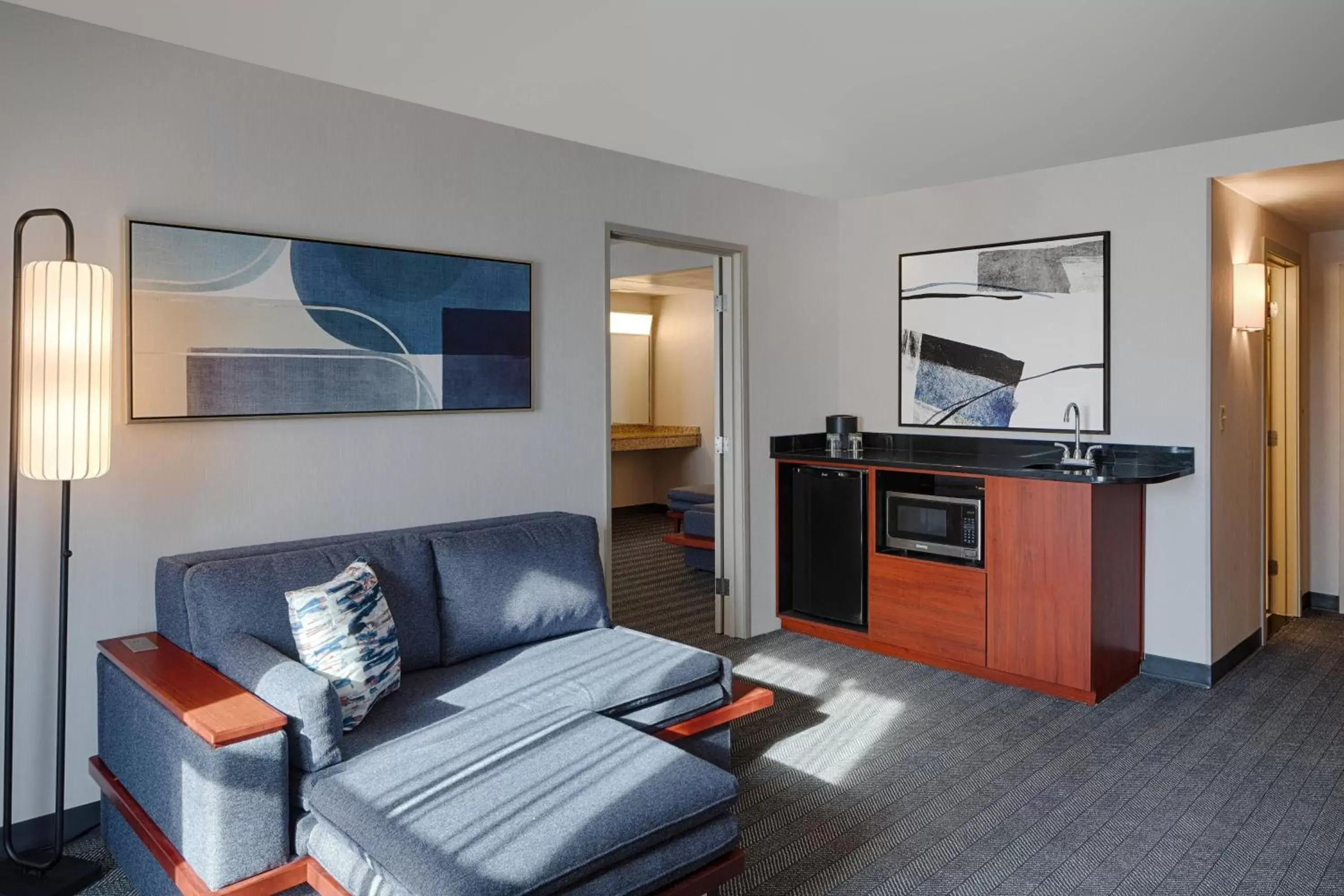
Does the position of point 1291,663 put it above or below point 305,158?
below

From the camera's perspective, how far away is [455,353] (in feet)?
11.9

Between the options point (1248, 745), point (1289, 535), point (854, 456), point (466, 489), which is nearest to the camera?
point (1248, 745)

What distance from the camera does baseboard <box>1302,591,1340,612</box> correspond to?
215 inches

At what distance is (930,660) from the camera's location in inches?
175

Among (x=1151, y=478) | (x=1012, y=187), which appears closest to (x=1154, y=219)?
(x=1012, y=187)

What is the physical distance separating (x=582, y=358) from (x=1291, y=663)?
3.67 meters

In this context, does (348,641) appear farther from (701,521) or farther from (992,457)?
(701,521)

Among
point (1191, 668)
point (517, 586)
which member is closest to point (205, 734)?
point (517, 586)

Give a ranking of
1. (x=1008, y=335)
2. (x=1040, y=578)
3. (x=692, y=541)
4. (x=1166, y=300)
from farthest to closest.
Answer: (x=692, y=541)
(x=1008, y=335)
(x=1166, y=300)
(x=1040, y=578)

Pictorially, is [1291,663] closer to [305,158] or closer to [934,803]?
[934,803]

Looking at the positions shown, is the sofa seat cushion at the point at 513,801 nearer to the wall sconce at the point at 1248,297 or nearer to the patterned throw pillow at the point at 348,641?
the patterned throw pillow at the point at 348,641

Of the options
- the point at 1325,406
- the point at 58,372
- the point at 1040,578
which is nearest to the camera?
the point at 58,372

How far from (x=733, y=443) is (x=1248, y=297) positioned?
252 cm

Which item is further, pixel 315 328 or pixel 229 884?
pixel 315 328
